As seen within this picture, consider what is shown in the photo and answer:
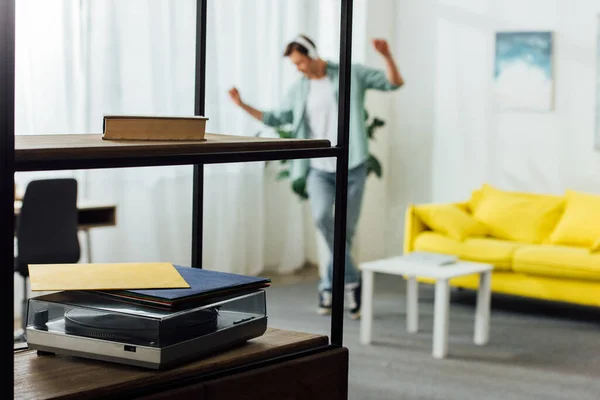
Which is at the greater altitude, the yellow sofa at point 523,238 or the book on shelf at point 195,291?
the book on shelf at point 195,291

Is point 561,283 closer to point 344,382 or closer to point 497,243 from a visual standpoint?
point 497,243

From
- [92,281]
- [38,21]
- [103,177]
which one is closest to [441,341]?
[103,177]

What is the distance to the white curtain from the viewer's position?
5.26 metres

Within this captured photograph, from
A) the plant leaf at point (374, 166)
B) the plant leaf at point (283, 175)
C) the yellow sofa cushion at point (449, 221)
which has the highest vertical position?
the plant leaf at point (374, 166)

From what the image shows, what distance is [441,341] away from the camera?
460 cm

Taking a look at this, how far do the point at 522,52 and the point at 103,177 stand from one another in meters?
2.97

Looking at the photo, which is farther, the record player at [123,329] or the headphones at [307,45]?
the headphones at [307,45]

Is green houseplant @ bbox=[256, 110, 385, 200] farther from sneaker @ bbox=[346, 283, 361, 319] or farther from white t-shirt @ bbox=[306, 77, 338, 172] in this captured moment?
sneaker @ bbox=[346, 283, 361, 319]

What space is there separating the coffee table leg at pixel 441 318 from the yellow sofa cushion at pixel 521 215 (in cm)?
162

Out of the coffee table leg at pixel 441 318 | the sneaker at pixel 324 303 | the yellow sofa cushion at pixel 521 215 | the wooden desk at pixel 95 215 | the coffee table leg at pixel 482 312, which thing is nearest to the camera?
the coffee table leg at pixel 441 318

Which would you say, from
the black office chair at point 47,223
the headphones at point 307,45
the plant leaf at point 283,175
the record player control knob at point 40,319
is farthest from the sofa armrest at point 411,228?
the record player control knob at point 40,319

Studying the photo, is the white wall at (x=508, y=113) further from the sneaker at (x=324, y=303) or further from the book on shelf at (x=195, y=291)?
the book on shelf at (x=195, y=291)

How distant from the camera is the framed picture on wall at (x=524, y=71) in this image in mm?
6469

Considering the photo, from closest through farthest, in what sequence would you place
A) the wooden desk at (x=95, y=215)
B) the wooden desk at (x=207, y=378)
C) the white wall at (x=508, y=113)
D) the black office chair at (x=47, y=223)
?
the wooden desk at (x=207, y=378) < the black office chair at (x=47, y=223) < the wooden desk at (x=95, y=215) < the white wall at (x=508, y=113)
